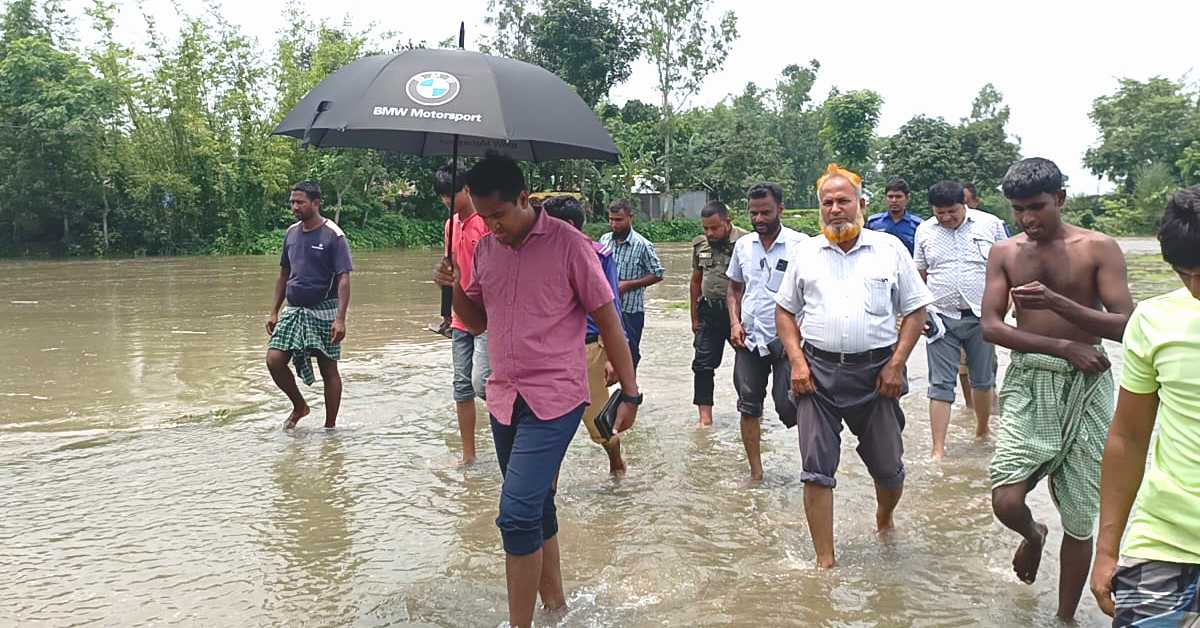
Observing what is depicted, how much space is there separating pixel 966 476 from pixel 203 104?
35.9m

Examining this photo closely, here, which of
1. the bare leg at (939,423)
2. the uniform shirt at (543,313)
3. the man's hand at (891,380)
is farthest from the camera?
the bare leg at (939,423)

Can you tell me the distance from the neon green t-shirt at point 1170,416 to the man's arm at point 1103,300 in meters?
1.11

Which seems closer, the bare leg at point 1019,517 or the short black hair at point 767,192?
the bare leg at point 1019,517

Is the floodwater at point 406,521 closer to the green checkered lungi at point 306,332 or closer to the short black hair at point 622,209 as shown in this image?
the green checkered lungi at point 306,332

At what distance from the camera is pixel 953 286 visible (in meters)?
A: 6.79

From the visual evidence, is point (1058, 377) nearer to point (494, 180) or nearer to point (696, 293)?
point (494, 180)

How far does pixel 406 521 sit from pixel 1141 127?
66.6 metres

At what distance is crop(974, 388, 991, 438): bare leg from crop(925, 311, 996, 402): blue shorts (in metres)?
0.05

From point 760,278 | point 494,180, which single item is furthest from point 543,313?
point 760,278

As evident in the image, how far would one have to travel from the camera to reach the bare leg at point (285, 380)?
7.13 m

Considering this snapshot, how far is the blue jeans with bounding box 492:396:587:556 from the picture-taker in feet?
11.5

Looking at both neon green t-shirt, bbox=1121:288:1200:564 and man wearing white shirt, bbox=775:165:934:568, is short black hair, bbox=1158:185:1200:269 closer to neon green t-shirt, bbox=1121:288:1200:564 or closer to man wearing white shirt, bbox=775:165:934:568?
neon green t-shirt, bbox=1121:288:1200:564

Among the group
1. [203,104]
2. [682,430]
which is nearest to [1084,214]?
[203,104]

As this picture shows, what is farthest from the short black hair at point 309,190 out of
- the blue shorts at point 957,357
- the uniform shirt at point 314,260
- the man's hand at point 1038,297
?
the man's hand at point 1038,297
